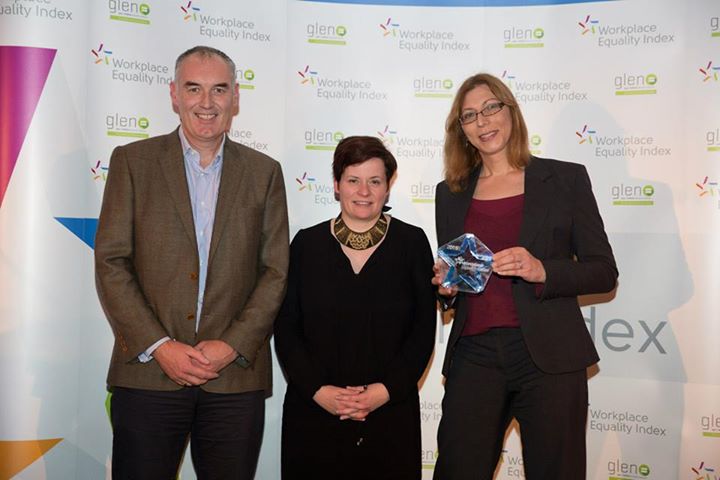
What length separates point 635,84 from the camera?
4219mm

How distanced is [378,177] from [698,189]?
225 centimetres

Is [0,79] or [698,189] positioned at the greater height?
[0,79]

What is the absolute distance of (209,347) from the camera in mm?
2820

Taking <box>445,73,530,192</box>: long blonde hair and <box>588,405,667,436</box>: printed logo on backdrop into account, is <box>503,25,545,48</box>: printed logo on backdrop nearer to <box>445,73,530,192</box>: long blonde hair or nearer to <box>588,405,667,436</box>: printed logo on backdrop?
<box>445,73,530,192</box>: long blonde hair

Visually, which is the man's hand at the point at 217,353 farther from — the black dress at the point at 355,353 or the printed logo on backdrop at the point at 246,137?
the printed logo on backdrop at the point at 246,137

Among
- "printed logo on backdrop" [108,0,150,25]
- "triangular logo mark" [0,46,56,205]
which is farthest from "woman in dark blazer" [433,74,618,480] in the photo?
"triangular logo mark" [0,46,56,205]

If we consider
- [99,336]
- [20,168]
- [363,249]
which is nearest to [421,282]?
[363,249]

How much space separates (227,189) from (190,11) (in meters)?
1.83

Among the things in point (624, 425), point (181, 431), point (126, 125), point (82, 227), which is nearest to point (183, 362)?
point (181, 431)

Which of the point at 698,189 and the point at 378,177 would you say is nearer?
the point at 378,177

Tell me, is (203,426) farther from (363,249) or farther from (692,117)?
(692,117)

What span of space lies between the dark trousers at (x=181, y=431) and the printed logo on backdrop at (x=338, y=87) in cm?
223

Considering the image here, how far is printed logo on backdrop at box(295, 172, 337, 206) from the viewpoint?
4465 millimetres

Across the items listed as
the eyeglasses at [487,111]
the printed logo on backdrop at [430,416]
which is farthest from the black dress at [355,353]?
the printed logo on backdrop at [430,416]
